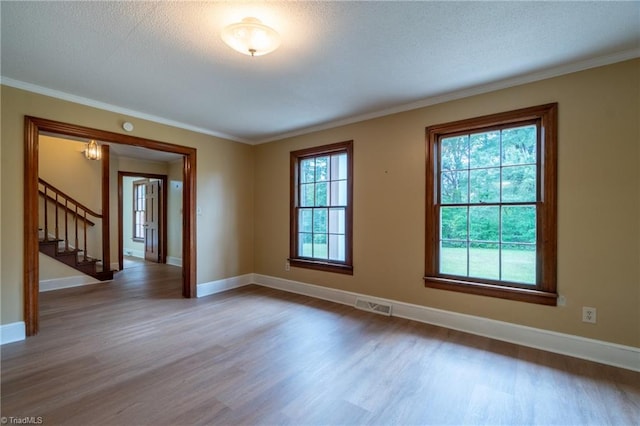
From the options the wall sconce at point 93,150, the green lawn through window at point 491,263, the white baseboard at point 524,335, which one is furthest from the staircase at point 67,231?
A: the green lawn through window at point 491,263

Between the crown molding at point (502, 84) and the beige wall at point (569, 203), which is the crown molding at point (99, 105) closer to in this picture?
the crown molding at point (502, 84)

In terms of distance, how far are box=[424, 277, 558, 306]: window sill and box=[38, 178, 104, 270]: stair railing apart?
5.77 meters

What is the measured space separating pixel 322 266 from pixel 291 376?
215 centimetres

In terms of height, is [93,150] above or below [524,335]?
above

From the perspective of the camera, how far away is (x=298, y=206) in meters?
4.72

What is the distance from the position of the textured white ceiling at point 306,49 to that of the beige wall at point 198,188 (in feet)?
0.74

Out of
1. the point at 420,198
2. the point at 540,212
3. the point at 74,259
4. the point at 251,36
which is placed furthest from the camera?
the point at 74,259

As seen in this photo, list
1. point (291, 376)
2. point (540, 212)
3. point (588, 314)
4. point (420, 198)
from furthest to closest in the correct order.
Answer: point (420, 198)
point (540, 212)
point (588, 314)
point (291, 376)

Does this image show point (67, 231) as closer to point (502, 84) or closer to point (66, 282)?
point (66, 282)

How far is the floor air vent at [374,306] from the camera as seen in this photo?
11.9 feet

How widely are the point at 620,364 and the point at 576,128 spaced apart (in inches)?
78.2

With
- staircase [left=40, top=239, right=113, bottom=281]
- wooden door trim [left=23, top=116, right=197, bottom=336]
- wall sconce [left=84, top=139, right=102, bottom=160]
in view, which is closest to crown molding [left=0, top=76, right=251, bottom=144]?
wooden door trim [left=23, top=116, right=197, bottom=336]

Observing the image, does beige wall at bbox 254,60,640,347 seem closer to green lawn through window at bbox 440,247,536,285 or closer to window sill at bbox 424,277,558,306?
window sill at bbox 424,277,558,306

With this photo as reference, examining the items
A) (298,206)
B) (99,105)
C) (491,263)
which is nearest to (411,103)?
(491,263)
